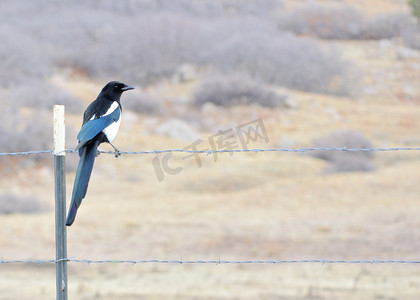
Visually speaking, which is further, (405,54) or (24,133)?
(405,54)

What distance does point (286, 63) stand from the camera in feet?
93.4

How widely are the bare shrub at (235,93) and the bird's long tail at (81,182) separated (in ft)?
67.5

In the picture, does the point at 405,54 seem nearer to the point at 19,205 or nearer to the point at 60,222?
the point at 19,205

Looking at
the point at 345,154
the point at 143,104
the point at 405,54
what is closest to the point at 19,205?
the point at 345,154

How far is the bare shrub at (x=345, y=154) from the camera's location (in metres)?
17.9

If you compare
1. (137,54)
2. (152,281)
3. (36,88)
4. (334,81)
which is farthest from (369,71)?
(152,281)

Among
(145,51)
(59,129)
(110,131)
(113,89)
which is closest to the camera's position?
(59,129)

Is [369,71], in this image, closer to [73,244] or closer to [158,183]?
[158,183]

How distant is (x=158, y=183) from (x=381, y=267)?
725cm

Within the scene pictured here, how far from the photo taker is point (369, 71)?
31.1 m

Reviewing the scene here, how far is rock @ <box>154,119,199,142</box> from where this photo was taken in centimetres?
2105

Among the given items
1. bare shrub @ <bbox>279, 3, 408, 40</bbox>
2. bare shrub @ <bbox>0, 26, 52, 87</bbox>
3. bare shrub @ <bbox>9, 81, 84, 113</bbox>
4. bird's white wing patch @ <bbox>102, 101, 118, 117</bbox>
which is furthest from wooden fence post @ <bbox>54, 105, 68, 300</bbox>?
bare shrub @ <bbox>279, 3, 408, 40</bbox>

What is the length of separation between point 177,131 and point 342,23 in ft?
58.9

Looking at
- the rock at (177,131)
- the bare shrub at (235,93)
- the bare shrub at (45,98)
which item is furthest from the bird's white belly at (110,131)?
the bare shrub at (235,93)
